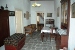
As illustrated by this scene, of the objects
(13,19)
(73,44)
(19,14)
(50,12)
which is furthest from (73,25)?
(50,12)

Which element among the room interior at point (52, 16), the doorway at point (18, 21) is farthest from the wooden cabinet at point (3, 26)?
the doorway at point (18, 21)

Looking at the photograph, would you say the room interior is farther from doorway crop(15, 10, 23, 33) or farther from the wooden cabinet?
doorway crop(15, 10, 23, 33)

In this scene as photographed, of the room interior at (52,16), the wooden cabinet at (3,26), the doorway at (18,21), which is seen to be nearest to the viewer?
the room interior at (52,16)

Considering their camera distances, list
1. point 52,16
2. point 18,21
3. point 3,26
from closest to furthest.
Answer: point 3,26 < point 18,21 < point 52,16

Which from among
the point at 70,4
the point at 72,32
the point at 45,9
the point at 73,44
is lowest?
the point at 73,44

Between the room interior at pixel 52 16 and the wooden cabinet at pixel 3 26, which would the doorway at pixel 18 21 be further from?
the wooden cabinet at pixel 3 26

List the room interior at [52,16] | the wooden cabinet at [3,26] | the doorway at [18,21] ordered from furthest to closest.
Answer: the doorway at [18,21] < the wooden cabinet at [3,26] < the room interior at [52,16]

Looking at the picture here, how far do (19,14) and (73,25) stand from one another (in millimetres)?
4958

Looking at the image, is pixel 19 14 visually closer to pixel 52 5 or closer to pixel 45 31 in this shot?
pixel 45 31

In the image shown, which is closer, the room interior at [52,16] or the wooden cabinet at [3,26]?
the room interior at [52,16]

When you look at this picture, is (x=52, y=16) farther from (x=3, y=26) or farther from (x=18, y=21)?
(x=3, y=26)

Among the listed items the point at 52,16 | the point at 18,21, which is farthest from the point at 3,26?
the point at 52,16

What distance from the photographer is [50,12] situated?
11.3 m

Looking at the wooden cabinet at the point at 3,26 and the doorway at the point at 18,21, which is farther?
the doorway at the point at 18,21
